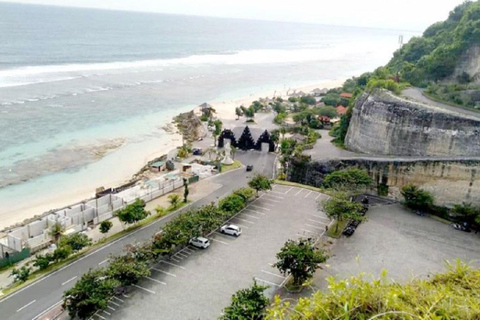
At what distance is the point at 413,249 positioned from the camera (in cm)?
2291

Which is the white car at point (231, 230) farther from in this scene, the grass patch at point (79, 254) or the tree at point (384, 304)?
the tree at point (384, 304)

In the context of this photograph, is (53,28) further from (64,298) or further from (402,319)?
(402,319)

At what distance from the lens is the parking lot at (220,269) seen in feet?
56.4

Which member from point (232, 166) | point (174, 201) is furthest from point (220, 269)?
point (232, 166)

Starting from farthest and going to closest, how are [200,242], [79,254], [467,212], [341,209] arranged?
[467,212] → [341,209] → [200,242] → [79,254]

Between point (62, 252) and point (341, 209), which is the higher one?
point (341, 209)

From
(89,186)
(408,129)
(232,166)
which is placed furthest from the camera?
(232,166)

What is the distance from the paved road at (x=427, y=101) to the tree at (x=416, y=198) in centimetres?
772

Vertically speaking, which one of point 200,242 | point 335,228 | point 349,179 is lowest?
point 335,228

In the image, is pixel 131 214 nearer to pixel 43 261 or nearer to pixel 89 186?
pixel 43 261

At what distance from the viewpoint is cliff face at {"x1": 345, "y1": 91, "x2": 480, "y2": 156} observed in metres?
29.2

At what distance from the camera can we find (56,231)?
23172mm

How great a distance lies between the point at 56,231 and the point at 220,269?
9912mm

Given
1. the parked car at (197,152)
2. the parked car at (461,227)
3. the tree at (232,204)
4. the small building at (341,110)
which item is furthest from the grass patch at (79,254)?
the small building at (341,110)
